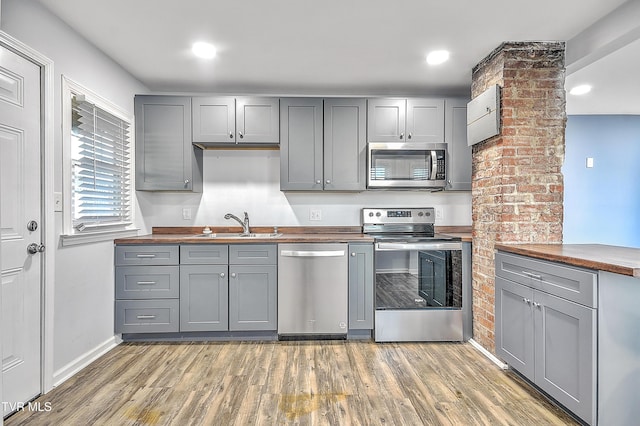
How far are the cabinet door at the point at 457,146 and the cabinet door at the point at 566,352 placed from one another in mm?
1499

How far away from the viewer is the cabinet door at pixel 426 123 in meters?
3.23

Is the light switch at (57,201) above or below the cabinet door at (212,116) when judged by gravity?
below

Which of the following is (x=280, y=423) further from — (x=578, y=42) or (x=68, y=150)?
(x=578, y=42)

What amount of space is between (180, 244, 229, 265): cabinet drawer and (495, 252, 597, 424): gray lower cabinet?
2219 mm

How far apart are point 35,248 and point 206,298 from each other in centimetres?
128

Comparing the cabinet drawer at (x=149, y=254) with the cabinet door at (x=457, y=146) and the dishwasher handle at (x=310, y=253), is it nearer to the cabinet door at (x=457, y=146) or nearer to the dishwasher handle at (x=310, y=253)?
the dishwasher handle at (x=310, y=253)

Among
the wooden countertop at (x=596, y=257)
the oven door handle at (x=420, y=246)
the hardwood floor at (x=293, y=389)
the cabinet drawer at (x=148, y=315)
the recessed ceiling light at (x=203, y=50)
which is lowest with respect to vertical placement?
the hardwood floor at (x=293, y=389)

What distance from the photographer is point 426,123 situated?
3.23 meters

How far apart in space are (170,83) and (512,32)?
2967 millimetres

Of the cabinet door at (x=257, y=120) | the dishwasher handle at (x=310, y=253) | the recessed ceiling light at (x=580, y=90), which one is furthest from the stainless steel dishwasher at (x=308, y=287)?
the recessed ceiling light at (x=580, y=90)

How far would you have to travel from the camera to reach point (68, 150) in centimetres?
228

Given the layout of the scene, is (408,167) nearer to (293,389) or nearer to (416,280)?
(416,280)

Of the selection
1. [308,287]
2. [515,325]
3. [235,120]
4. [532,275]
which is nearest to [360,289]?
[308,287]

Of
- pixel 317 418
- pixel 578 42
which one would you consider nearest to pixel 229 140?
pixel 317 418
